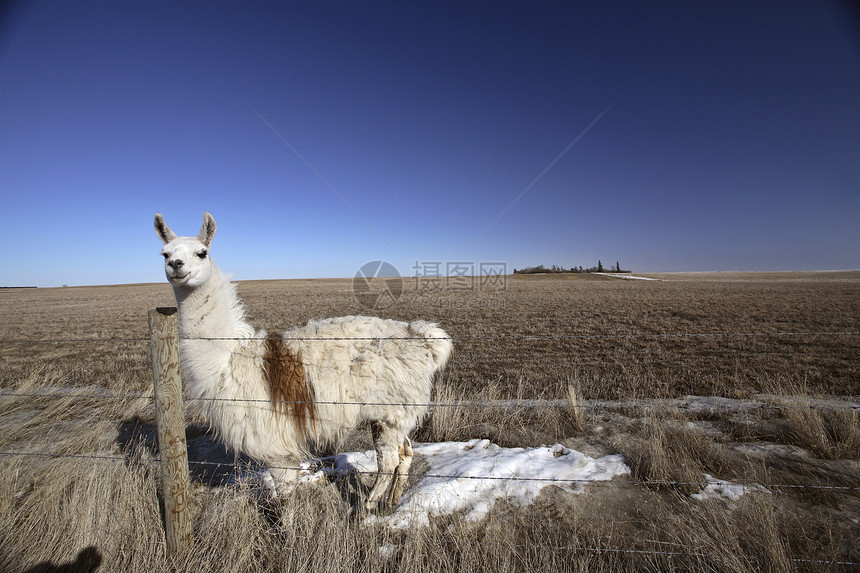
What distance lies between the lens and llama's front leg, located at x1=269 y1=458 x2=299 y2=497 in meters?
3.17

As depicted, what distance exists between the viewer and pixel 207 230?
10.9 feet

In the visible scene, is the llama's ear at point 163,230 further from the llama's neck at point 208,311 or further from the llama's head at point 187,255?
the llama's neck at point 208,311

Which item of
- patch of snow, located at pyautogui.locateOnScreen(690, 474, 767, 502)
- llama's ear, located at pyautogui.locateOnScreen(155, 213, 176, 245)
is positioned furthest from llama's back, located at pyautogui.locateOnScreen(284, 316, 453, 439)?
patch of snow, located at pyautogui.locateOnScreen(690, 474, 767, 502)

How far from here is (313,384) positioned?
10.8ft

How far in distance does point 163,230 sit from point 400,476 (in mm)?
3144

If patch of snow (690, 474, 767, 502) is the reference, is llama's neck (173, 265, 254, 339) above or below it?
above

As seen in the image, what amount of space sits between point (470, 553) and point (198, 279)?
9.81 ft

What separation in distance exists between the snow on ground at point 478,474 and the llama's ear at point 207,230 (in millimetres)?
2449

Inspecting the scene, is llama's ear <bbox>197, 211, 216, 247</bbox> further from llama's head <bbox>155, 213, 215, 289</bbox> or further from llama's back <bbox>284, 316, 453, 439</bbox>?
llama's back <bbox>284, 316, 453, 439</bbox>

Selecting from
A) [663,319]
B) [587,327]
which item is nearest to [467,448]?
[587,327]

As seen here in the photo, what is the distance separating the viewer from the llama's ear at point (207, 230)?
3.26m

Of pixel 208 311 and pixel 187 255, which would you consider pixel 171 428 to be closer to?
pixel 208 311

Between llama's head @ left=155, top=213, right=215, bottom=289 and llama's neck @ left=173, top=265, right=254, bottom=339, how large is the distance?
9 cm

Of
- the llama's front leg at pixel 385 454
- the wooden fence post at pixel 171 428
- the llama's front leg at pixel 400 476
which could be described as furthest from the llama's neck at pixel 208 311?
Answer: the llama's front leg at pixel 400 476
